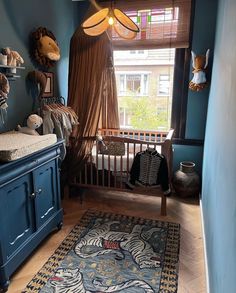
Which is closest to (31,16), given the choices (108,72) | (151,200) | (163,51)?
(108,72)

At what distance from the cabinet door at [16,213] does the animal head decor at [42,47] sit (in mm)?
1309

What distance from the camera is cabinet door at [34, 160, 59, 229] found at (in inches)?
77.4

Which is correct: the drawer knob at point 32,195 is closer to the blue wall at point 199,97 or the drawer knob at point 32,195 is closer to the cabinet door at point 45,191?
the cabinet door at point 45,191

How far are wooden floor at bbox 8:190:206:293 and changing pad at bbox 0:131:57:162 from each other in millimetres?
884

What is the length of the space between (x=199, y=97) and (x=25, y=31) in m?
2.10

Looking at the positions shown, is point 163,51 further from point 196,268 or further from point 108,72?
point 196,268

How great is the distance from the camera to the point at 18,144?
1742mm

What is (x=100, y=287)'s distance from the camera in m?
1.69

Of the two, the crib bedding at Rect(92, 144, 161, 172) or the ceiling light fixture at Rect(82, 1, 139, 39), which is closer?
the ceiling light fixture at Rect(82, 1, 139, 39)

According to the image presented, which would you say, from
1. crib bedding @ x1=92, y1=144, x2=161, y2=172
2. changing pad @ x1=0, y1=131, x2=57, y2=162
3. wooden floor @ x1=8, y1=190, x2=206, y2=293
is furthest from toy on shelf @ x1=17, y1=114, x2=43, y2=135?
wooden floor @ x1=8, y1=190, x2=206, y2=293

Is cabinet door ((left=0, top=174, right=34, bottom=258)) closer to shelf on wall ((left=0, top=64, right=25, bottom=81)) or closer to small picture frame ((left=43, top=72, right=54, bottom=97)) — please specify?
shelf on wall ((left=0, top=64, right=25, bottom=81))

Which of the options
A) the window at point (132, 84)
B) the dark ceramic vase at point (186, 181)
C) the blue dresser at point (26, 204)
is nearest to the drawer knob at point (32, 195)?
the blue dresser at point (26, 204)

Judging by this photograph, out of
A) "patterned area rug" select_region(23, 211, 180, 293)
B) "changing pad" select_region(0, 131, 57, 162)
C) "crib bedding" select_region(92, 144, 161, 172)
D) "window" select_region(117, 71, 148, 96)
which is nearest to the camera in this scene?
"changing pad" select_region(0, 131, 57, 162)

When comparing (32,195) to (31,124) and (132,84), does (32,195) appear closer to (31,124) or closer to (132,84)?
(31,124)
